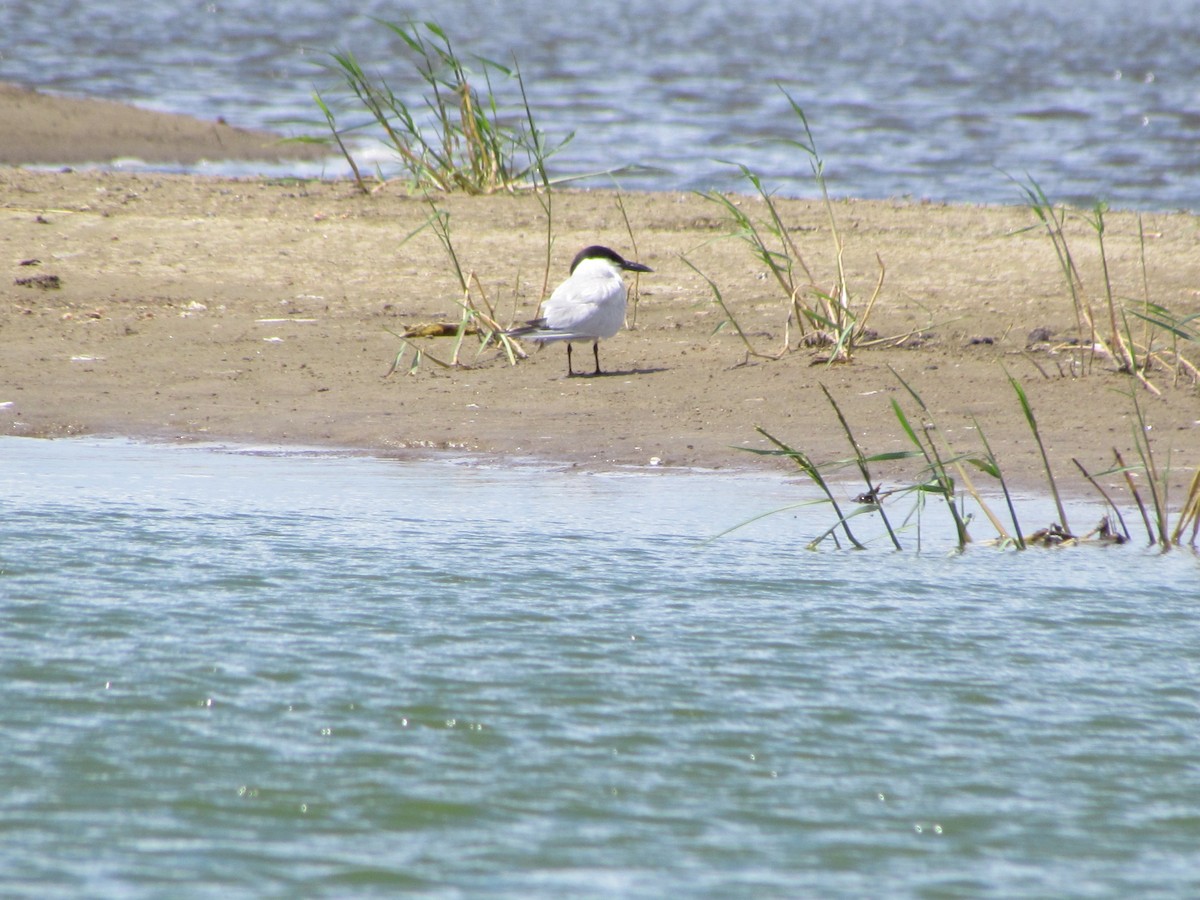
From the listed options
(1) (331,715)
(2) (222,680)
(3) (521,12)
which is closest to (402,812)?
(1) (331,715)

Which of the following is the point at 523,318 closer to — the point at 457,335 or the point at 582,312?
the point at 457,335

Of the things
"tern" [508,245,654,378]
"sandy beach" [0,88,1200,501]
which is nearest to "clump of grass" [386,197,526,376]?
"sandy beach" [0,88,1200,501]

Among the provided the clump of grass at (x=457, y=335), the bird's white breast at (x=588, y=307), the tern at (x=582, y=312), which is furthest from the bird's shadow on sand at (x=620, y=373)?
the clump of grass at (x=457, y=335)

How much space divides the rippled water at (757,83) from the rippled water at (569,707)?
345 cm

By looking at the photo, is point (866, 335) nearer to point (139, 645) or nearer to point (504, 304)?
point (504, 304)

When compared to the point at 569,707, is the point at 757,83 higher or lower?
higher

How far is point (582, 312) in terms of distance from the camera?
677 centimetres

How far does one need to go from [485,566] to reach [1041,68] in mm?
25327

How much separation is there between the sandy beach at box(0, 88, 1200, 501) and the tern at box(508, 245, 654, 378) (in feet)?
0.64

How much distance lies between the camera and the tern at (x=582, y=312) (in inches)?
267

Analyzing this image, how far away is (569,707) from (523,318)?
458 cm

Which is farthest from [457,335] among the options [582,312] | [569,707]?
[569,707]

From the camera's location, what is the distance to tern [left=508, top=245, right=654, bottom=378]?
6.79 m

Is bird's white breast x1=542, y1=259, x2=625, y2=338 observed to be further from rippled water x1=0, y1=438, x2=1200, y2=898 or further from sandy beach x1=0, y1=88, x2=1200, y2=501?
rippled water x1=0, y1=438, x2=1200, y2=898
